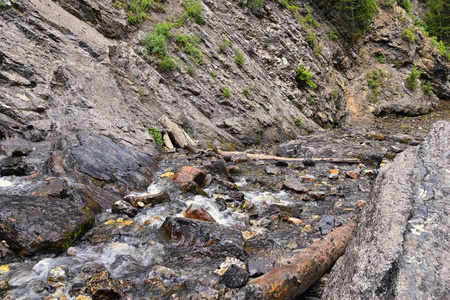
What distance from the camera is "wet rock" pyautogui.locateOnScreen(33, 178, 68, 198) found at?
3.99 meters

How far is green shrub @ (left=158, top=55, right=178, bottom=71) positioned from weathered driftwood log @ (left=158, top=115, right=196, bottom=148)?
111 inches

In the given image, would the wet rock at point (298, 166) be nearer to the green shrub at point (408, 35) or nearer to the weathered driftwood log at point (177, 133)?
the weathered driftwood log at point (177, 133)

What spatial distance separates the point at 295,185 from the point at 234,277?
12.4ft

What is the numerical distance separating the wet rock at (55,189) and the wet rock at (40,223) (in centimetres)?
21

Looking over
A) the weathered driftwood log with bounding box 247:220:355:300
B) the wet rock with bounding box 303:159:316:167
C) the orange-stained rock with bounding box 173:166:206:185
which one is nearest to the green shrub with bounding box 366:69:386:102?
the wet rock with bounding box 303:159:316:167

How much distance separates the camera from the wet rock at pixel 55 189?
3.99m

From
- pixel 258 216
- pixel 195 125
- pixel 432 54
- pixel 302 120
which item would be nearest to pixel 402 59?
pixel 432 54

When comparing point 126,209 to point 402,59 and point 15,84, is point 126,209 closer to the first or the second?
point 15,84

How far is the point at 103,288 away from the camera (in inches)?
100

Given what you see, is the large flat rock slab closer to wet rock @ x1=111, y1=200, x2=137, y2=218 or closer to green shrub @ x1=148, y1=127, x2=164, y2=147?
wet rock @ x1=111, y1=200, x2=137, y2=218

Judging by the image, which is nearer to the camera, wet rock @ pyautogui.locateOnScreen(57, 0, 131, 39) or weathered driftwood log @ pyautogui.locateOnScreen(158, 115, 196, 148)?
weathered driftwood log @ pyautogui.locateOnScreen(158, 115, 196, 148)

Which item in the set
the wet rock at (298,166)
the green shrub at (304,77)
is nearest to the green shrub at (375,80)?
the green shrub at (304,77)

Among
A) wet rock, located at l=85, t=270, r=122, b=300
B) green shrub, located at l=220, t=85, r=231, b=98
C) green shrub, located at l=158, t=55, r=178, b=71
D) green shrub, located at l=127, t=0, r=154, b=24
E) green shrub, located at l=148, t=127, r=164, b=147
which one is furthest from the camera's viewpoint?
green shrub, located at l=127, t=0, r=154, b=24

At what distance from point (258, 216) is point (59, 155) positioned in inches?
152
